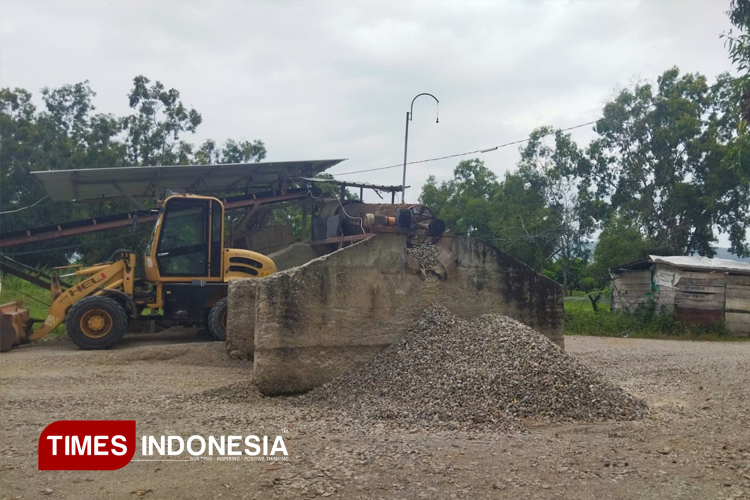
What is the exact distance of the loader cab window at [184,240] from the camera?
11727 mm

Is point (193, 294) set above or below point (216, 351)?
above

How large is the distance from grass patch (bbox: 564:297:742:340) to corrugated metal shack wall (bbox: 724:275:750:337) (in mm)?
349

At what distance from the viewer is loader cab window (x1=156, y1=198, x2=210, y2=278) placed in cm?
1173

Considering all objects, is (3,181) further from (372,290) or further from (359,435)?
(359,435)

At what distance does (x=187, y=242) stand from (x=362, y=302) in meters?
5.42

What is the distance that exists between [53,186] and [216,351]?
584 centimetres

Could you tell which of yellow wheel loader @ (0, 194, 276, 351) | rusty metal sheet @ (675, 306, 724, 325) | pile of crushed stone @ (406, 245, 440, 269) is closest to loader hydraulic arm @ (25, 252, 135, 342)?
yellow wheel loader @ (0, 194, 276, 351)

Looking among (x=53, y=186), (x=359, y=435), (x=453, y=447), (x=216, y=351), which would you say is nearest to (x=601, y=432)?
(x=453, y=447)

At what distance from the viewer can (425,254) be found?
26.9ft

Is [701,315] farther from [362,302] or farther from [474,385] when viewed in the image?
[474,385]

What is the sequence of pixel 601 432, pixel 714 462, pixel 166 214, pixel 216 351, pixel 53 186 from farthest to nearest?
pixel 53 186, pixel 166 214, pixel 216 351, pixel 601 432, pixel 714 462

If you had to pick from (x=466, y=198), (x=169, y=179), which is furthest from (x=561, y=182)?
(x=169, y=179)

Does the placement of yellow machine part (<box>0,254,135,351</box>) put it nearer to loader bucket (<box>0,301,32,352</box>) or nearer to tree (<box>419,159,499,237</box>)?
loader bucket (<box>0,301,32,352</box>)

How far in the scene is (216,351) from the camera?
10.3 meters
